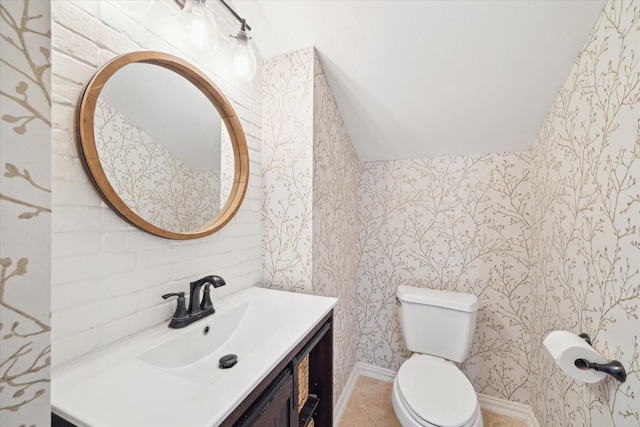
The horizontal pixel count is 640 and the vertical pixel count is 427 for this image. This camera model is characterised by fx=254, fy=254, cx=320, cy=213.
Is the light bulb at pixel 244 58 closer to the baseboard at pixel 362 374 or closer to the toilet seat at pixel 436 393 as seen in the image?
the toilet seat at pixel 436 393

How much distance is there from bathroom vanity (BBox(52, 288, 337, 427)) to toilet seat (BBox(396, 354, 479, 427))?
1.32ft

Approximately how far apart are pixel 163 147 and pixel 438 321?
1.66 metres

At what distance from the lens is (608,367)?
2.40 feet

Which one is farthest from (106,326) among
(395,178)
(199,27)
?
(395,178)

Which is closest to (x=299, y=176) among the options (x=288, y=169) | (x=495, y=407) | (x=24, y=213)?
(x=288, y=169)

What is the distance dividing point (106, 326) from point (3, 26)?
2.35ft

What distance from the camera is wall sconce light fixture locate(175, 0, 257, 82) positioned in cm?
82

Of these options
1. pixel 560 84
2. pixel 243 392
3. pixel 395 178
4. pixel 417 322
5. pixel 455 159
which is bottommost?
pixel 417 322

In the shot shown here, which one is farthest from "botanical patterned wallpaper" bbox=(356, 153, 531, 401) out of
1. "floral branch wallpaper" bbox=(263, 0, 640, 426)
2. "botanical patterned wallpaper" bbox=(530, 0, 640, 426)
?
"botanical patterned wallpaper" bbox=(530, 0, 640, 426)

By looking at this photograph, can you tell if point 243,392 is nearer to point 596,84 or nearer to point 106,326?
point 106,326

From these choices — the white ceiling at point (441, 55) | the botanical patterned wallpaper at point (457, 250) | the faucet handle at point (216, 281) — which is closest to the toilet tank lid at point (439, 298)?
the botanical patterned wallpaper at point (457, 250)

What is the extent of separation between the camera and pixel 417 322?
1574 mm

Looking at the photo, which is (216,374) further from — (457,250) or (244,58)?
(457,250)

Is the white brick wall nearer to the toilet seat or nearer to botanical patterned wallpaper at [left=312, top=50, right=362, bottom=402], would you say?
botanical patterned wallpaper at [left=312, top=50, right=362, bottom=402]
